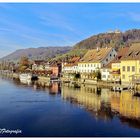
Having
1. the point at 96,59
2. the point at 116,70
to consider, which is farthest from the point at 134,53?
the point at 96,59

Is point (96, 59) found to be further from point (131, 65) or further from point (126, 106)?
point (126, 106)

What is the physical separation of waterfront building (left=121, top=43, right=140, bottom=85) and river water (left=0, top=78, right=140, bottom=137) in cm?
941

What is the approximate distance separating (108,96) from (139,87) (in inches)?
231

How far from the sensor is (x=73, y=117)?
20.1 m

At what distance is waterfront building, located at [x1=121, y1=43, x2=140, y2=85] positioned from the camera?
36.8 metres

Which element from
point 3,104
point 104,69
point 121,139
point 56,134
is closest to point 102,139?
point 121,139

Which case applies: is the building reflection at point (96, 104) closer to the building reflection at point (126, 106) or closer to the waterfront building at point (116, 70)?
→ the building reflection at point (126, 106)

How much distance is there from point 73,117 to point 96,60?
2964cm

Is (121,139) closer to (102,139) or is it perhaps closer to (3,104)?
(102,139)

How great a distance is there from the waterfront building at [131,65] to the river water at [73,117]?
30.9 ft

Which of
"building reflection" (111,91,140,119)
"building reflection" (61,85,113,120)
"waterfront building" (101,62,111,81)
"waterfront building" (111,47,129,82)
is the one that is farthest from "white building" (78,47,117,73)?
"building reflection" (111,91,140,119)

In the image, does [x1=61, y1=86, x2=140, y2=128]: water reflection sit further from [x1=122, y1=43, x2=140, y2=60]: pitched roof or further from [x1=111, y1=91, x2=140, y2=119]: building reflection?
[x1=122, y1=43, x2=140, y2=60]: pitched roof

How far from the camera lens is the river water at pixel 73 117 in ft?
54.2

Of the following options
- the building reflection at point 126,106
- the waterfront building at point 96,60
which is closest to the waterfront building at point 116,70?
the waterfront building at point 96,60
